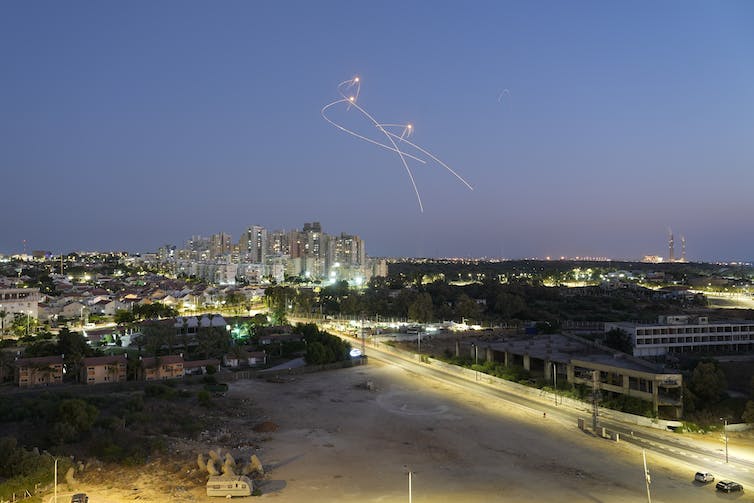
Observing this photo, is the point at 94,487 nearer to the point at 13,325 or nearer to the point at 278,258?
the point at 13,325

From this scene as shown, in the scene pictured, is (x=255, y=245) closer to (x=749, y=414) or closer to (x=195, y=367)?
(x=195, y=367)

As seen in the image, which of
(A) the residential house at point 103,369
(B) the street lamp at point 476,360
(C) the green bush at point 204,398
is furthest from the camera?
(B) the street lamp at point 476,360

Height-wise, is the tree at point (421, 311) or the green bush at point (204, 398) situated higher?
the tree at point (421, 311)

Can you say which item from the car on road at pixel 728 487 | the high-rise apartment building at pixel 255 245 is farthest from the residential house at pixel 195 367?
the high-rise apartment building at pixel 255 245

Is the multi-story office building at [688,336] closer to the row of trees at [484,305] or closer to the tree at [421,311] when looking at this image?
the row of trees at [484,305]

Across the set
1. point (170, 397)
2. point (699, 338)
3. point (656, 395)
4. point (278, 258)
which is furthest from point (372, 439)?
point (278, 258)

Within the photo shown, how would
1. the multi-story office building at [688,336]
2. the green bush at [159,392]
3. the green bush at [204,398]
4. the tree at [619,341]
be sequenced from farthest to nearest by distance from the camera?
the multi-story office building at [688,336]
the tree at [619,341]
the green bush at [159,392]
the green bush at [204,398]
